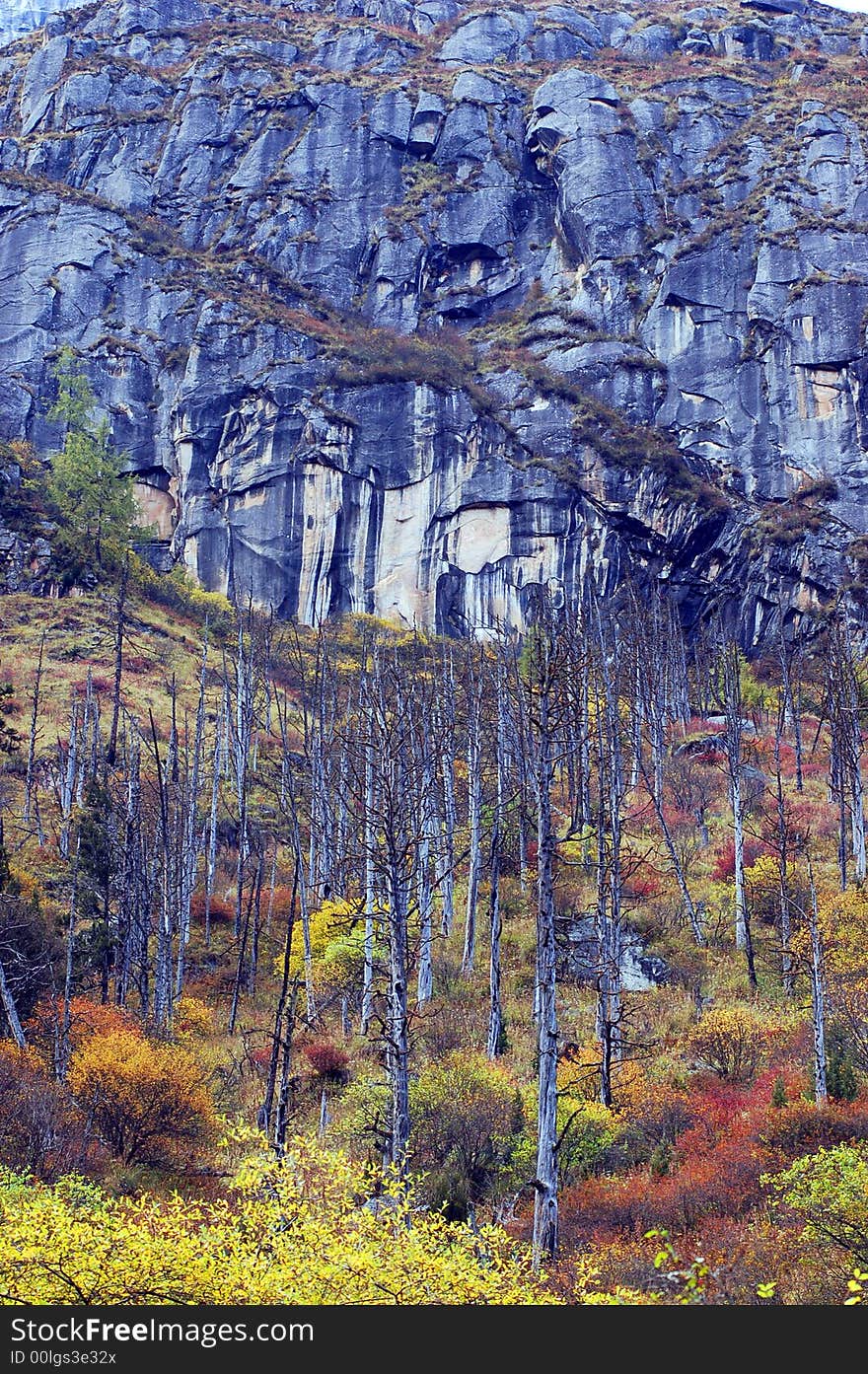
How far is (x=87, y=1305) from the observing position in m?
9.84

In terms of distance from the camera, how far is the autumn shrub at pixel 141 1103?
19391mm

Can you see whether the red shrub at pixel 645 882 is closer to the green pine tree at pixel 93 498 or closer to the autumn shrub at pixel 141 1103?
the autumn shrub at pixel 141 1103

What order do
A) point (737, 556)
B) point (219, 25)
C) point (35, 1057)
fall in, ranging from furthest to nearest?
point (219, 25) < point (737, 556) < point (35, 1057)

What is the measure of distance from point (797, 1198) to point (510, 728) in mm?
20165

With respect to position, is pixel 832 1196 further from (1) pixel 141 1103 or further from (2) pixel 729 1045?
(1) pixel 141 1103

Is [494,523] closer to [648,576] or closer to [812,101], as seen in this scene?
[648,576]

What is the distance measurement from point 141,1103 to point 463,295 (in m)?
76.1

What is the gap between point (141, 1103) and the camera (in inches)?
776

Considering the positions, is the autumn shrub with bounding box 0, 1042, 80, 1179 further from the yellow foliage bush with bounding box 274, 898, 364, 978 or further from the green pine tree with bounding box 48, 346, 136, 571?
the green pine tree with bounding box 48, 346, 136, 571

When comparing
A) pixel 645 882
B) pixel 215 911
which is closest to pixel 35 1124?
pixel 215 911

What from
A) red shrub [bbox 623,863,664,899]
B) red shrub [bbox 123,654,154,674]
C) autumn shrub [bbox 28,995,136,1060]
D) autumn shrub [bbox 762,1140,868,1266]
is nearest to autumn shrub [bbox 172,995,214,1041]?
autumn shrub [bbox 28,995,136,1060]

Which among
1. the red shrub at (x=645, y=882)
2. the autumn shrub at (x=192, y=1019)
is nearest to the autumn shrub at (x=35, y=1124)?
the autumn shrub at (x=192, y=1019)

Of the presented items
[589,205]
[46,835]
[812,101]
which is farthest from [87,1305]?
[812,101]

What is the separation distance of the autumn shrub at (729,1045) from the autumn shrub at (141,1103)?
9855 millimetres
